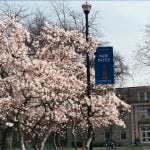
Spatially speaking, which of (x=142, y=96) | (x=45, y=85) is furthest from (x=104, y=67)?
(x=142, y=96)

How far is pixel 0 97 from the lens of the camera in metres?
21.2

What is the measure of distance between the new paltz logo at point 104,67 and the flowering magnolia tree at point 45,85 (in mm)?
1535

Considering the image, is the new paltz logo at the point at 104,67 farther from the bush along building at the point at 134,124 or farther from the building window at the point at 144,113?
the building window at the point at 144,113

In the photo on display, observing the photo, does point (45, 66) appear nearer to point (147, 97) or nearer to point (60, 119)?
point (60, 119)

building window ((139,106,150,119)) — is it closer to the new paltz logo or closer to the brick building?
the brick building

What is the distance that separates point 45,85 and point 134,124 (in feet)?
227

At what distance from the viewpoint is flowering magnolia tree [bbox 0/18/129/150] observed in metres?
20.0

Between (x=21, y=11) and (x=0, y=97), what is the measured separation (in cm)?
2041

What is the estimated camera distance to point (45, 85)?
1988 centimetres

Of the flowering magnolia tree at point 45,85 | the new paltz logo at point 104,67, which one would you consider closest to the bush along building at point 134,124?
the flowering magnolia tree at point 45,85

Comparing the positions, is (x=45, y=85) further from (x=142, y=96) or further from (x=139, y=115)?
(x=142, y=96)

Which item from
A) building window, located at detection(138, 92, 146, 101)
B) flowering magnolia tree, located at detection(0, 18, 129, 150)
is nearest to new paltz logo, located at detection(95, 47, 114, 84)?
flowering magnolia tree, located at detection(0, 18, 129, 150)

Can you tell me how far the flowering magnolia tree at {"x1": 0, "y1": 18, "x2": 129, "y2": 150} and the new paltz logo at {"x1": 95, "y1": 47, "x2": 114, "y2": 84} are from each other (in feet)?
5.04

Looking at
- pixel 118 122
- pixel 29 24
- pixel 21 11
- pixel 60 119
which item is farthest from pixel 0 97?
pixel 29 24
